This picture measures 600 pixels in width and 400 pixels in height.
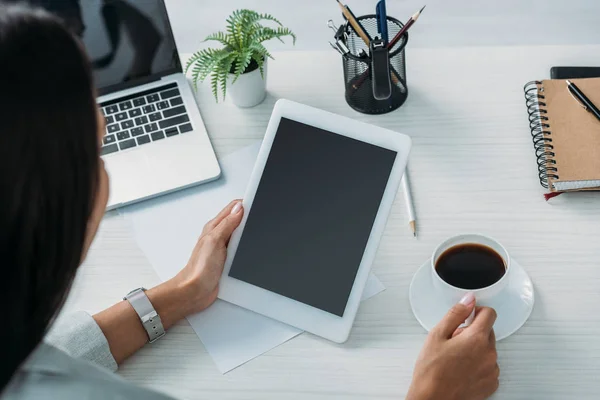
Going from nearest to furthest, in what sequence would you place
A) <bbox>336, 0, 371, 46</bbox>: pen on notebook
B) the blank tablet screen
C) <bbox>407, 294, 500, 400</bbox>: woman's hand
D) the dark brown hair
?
the dark brown hair < <bbox>407, 294, 500, 400</bbox>: woman's hand < the blank tablet screen < <bbox>336, 0, 371, 46</bbox>: pen on notebook

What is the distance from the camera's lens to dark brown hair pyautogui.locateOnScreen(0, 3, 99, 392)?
0.58 meters

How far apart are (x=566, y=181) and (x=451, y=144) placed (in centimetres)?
18

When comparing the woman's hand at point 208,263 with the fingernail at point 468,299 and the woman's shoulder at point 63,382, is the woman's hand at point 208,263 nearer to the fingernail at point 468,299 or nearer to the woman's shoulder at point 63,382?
the woman's shoulder at point 63,382

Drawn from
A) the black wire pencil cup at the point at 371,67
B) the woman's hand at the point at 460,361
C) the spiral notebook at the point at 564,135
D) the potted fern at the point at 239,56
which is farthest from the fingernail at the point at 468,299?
the potted fern at the point at 239,56

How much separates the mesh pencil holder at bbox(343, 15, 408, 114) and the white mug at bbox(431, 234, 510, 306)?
0.31 meters

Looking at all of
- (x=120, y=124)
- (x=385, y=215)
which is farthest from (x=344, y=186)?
(x=120, y=124)

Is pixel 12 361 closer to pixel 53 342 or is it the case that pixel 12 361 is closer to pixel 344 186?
pixel 53 342

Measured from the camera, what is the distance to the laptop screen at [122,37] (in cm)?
108

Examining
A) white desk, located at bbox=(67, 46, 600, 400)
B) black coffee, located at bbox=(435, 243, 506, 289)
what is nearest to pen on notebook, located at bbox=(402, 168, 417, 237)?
white desk, located at bbox=(67, 46, 600, 400)

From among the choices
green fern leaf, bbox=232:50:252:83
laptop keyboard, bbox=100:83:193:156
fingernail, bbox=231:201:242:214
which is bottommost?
fingernail, bbox=231:201:242:214

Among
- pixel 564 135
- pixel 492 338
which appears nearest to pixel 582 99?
pixel 564 135

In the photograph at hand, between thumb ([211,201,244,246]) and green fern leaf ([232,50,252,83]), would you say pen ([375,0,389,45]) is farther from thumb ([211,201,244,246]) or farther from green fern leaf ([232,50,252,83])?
thumb ([211,201,244,246])

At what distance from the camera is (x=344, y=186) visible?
1004 mm

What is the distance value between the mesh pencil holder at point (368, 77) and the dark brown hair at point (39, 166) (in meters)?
0.57
